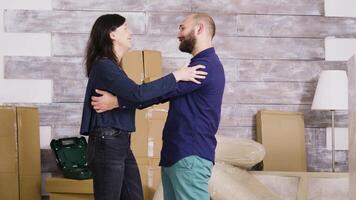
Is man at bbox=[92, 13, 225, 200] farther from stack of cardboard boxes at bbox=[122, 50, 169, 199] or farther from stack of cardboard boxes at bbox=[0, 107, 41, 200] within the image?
stack of cardboard boxes at bbox=[0, 107, 41, 200]

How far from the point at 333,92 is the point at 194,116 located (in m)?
2.04

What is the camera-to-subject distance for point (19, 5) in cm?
407

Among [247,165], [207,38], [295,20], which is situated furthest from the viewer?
[295,20]

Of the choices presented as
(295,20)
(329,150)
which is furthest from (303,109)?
(295,20)

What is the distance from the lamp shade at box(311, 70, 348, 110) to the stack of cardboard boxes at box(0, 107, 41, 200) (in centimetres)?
198

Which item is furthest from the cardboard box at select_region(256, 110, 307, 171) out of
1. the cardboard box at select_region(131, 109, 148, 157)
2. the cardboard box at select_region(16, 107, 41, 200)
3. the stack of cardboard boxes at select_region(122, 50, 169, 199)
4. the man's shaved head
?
the man's shaved head

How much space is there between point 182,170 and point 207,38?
57cm

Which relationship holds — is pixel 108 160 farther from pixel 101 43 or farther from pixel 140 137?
pixel 140 137

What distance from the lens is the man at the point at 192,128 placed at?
2.10 m

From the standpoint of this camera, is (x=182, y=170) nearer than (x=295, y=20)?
Yes

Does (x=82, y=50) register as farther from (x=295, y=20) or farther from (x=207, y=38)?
(x=207, y=38)

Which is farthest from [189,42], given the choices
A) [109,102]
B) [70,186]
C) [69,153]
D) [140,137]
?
[69,153]

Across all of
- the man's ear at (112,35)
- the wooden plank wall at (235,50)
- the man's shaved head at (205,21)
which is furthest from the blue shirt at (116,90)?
the wooden plank wall at (235,50)

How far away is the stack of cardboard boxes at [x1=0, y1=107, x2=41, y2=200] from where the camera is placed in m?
3.63
